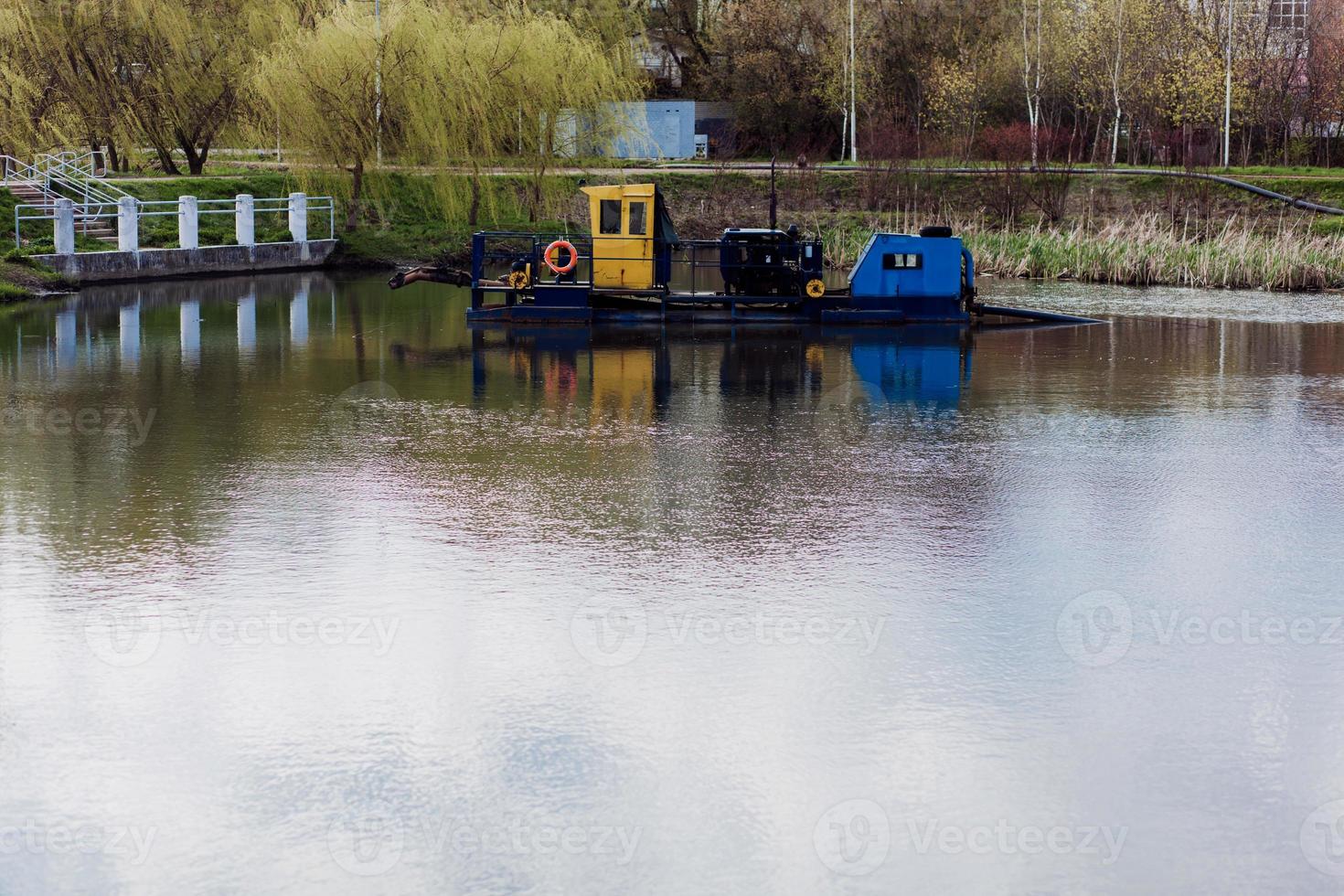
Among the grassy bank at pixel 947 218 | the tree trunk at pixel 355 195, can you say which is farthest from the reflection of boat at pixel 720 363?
the tree trunk at pixel 355 195

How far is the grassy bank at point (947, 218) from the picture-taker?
37.2 meters

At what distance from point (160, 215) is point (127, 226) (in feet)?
12.6

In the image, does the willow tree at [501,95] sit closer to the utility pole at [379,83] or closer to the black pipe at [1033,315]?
the utility pole at [379,83]

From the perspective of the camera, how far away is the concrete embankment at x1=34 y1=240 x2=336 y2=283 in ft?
113

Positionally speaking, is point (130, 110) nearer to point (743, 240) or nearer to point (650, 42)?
point (743, 240)

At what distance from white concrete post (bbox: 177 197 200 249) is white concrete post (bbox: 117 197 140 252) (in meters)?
1.36

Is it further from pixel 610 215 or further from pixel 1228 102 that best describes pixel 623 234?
pixel 1228 102

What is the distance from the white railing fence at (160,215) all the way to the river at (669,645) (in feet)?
58.7

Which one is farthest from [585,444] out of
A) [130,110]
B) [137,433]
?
[130,110]

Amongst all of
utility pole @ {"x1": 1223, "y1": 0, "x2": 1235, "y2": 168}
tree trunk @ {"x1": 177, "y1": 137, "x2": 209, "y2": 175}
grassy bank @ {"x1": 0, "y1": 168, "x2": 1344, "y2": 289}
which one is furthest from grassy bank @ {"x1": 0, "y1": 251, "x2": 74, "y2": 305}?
utility pole @ {"x1": 1223, "y1": 0, "x2": 1235, "y2": 168}

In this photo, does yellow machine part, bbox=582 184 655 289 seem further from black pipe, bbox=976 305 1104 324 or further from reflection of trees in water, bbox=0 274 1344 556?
black pipe, bbox=976 305 1104 324

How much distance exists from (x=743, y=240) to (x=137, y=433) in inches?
562

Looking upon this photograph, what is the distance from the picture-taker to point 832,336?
86.5 feet

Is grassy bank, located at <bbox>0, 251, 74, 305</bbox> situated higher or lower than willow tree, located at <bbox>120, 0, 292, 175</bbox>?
lower
